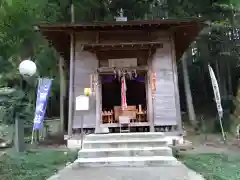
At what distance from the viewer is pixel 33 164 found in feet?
24.4

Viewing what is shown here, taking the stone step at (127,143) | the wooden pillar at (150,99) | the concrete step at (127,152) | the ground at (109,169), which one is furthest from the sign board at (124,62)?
the concrete step at (127,152)

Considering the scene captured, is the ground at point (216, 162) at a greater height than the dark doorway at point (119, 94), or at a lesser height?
lesser

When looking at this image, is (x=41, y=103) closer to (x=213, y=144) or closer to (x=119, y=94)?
(x=119, y=94)

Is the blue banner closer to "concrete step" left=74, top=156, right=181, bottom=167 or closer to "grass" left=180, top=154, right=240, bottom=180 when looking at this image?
"concrete step" left=74, top=156, right=181, bottom=167

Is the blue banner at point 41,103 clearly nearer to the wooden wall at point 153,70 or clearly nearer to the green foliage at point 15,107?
the green foliage at point 15,107

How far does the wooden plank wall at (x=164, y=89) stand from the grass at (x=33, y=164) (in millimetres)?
3548

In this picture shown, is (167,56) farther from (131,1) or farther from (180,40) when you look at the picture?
(131,1)

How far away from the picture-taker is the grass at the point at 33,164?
254 inches

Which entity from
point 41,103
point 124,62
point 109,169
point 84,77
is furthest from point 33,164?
point 124,62

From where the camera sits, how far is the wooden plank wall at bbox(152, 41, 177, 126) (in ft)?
34.6

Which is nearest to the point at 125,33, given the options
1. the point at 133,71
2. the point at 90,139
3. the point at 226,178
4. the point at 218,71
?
the point at 133,71

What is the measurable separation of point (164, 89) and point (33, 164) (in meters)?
5.52

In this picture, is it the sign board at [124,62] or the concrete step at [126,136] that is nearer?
the concrete step at [126,136]

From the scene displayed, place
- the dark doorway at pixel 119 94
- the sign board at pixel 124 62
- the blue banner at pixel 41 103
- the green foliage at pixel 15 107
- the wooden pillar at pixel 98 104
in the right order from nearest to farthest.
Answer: the green foliage at pixel 15 107, the blue banner at pixel 41 103, the wooden pillar at pixel 98 104, the sign board at pixel 124 62, the dark doorway at pixel 119 94
